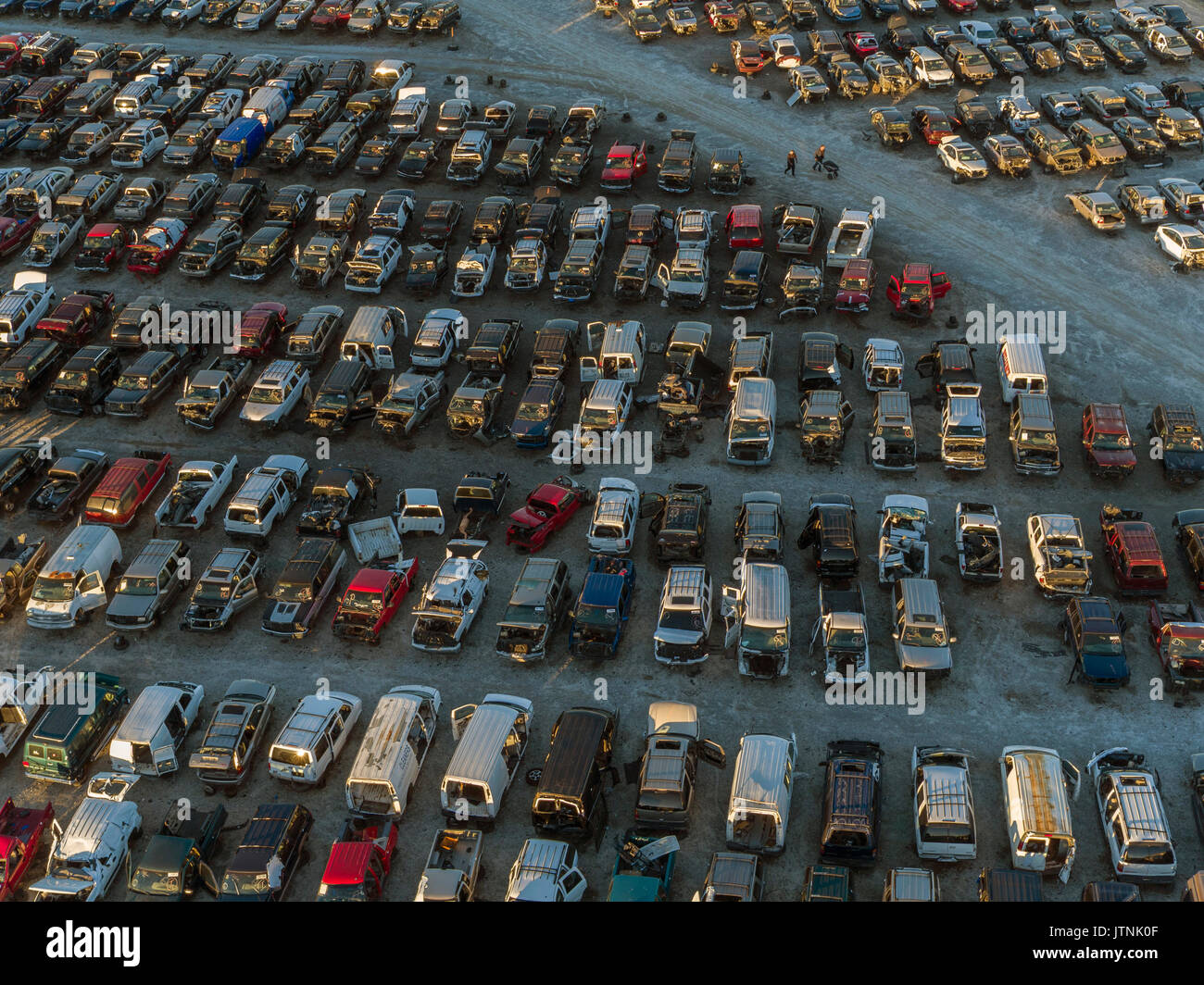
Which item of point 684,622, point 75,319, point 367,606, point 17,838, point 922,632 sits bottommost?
point 17,838

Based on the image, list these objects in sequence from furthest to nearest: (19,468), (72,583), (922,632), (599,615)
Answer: (19,468), (72,583), (599,615), (922,632)

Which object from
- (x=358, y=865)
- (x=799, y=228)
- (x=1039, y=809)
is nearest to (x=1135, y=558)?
(x=1039, y=809)

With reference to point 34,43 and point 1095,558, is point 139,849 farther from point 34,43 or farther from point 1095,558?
point 34,43

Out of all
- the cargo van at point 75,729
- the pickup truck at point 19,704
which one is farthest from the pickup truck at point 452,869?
the pickup truck at point 19,704

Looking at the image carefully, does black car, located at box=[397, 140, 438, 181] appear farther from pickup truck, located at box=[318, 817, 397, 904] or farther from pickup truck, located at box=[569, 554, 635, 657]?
pickup truck, located at box=[318, 817, 397, 904]

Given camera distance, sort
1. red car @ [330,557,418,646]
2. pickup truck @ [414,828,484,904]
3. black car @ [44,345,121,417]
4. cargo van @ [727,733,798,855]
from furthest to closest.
Result: black car @ [44,345,121,417] < red car @ [330,557,418,646] < cargo van @ [727,733,798,855] < pickup truck @ [414,828,484,904]

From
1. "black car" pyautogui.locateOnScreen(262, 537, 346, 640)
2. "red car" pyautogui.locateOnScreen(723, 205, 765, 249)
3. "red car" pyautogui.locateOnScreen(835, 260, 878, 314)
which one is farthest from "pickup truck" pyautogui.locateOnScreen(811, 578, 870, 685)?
"red car" pyautogui.locateOnScreen(723, 205, 765, 249)

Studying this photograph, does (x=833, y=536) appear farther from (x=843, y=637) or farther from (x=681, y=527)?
(x=681, y=527)
